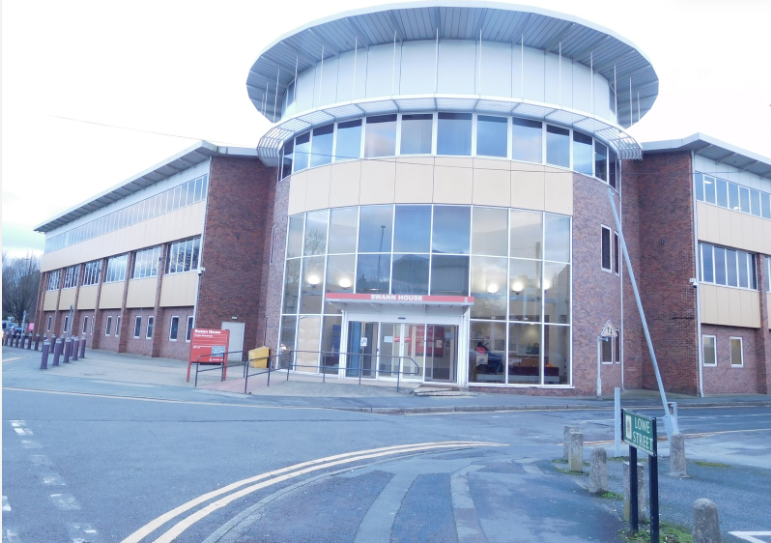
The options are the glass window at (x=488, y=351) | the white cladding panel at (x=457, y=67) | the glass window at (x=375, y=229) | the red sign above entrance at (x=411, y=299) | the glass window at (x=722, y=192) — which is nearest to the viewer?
the red sign above entrance at (x=411, y=299)

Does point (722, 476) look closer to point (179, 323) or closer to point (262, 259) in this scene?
point (262, 259)

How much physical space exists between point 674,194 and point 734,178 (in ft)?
13.1

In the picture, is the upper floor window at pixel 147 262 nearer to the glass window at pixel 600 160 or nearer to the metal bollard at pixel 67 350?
the metal bollard at pixel 67 350

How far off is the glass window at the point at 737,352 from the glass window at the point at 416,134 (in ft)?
56.7

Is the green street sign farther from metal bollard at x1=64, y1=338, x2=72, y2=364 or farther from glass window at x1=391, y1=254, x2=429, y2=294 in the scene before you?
metal bollard at x1=64, y1=338, x2=72, y2=364

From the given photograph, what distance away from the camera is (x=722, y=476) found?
28.9 feet

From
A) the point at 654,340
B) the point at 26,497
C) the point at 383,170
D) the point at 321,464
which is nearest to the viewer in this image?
the point at 26,497

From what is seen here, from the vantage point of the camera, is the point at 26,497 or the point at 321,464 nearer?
the point at 26,497

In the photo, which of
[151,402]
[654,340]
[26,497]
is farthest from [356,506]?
[654,340]

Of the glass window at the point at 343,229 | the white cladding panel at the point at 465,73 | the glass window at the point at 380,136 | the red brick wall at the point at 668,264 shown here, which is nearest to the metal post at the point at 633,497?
the glass window at the point at 343,229

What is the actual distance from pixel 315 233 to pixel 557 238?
31.3 feet

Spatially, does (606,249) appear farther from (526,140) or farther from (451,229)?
(451,229)

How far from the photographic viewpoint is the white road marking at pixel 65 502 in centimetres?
591

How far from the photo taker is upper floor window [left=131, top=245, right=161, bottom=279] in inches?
1350
